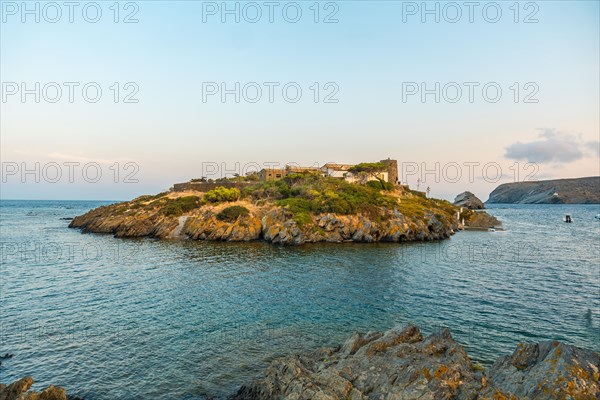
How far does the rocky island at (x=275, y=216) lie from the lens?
69312 millimetres

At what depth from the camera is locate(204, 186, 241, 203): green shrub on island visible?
282 feet

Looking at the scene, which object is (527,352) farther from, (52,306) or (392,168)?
(392,168)

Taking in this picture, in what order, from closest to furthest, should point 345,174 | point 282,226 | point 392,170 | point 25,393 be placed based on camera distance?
1. point 25,393
2. point 282,226
3. point 345,174
4. point 392,170

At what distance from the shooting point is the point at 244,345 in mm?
21969

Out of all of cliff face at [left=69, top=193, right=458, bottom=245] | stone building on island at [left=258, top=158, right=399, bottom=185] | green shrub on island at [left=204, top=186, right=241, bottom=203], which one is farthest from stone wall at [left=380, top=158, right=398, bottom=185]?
green shrub on island at [left=204, top=186, right=241, bottom=203]

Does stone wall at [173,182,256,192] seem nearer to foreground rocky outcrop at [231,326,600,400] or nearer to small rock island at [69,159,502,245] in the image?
small rock island at [69,159,502,245]

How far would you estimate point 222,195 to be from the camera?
86438 millimetres

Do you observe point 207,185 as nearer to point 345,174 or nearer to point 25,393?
point 345,174

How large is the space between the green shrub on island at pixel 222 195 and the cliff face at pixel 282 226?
409 cm

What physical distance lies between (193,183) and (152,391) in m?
86.8

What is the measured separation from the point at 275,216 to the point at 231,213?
9969 mm

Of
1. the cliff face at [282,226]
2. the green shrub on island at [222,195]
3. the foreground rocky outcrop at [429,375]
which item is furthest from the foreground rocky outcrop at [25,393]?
the green shrub on island at [222,195]

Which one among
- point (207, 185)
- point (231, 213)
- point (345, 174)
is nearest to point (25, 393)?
point (231, 213)

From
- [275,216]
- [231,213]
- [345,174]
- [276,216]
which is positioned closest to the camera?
[276,216]
